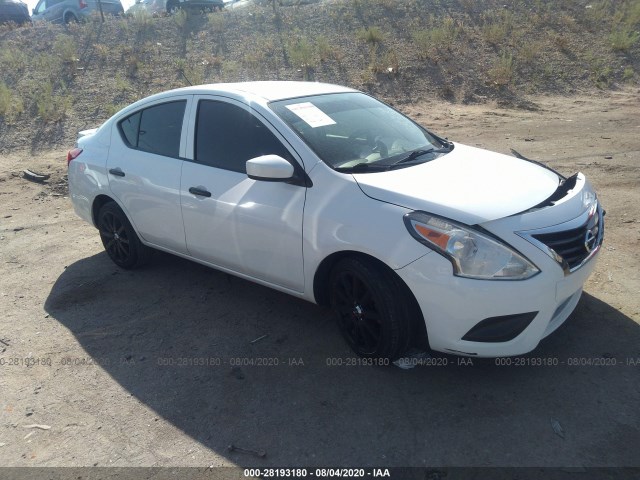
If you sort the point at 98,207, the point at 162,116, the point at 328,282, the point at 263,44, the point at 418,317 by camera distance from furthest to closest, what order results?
1. the point at 263,44
2. the point at 98,207
3. the point at 162,116
4. the point at 328,282
5. the point at 418,317

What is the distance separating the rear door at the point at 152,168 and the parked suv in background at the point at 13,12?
19329mm

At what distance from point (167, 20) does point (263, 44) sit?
466 cm

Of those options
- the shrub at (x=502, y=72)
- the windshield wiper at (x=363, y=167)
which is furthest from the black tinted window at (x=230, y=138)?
the shrub at (x=502, y=72)

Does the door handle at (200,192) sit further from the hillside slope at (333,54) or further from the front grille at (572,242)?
the hillside slope at (333,54)

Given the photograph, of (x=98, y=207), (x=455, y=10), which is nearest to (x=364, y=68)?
(x=455, y=10)

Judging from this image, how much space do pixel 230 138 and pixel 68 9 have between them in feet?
70.2

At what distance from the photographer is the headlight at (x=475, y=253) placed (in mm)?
2926

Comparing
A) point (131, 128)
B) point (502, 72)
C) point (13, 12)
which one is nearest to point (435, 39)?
point (502, 72)

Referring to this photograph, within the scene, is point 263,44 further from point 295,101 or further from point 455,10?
point 295,101

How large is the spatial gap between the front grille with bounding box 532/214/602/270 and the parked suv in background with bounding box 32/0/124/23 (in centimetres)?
2207

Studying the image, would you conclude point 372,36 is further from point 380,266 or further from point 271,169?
point 380,266

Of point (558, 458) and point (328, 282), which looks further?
point (328, 282)

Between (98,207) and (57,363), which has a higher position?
(98,207)

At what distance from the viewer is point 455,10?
57.9 ft
